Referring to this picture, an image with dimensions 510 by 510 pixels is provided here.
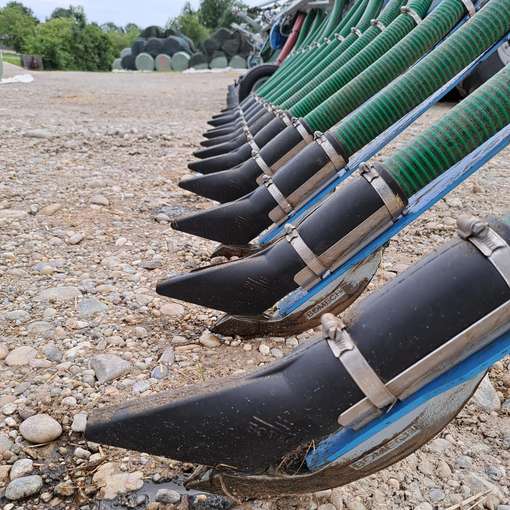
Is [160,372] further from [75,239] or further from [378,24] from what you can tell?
[378,24]

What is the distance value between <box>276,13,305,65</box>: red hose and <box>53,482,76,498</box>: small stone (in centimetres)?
694

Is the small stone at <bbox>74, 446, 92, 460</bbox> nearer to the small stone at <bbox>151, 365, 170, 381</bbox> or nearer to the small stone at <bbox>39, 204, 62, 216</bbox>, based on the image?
the small stone at <bbox>151, 365, 170, 381</bbox>

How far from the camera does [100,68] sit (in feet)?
109

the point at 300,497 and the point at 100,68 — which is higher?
the point at 100,68

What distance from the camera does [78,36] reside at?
32594 mm

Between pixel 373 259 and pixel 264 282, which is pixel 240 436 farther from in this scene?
pixel 373 259

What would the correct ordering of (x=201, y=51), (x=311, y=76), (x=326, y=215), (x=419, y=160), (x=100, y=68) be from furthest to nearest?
(x=100, y=68) → (x=201, y=51) → (x=311, y=76) → (x=326, y=215) → (x=419, y=160)

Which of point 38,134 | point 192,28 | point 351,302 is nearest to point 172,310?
point 351,302

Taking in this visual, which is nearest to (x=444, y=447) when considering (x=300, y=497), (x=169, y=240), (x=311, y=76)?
(x=300, y=497)

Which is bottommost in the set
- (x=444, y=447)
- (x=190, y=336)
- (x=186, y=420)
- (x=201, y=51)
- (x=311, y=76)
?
(x=444, y=447)

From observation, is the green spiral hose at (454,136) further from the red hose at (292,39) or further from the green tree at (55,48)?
the green tree at (55,48)

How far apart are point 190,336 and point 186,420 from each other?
86 centimetres

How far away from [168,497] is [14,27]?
48.4 meters

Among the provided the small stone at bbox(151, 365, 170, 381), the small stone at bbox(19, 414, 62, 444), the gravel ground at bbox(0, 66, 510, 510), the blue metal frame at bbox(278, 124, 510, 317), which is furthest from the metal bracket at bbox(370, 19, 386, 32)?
the small stone at bbox(19, 414, 62, 444)
